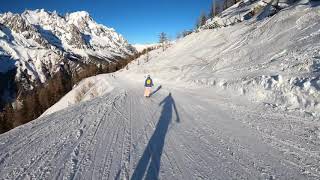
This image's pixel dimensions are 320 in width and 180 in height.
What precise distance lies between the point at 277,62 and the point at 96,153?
14589 millimetres

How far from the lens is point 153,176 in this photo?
6.45 metres

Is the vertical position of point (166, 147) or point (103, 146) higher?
point (103, 146)

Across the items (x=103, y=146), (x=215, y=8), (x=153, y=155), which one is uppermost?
(x=215, y=8)

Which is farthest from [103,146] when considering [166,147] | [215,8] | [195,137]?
[215,8]

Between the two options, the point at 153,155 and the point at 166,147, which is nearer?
the point at 153,155

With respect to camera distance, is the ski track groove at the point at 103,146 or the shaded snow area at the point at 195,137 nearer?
the ski track groove at the point at 103,146

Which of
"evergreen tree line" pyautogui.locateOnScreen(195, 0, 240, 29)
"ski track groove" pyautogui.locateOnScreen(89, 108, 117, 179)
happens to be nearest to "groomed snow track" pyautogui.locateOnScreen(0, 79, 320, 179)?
"ski track groove" pyautogui.locateOnScreen(89, 108, 117, 179)

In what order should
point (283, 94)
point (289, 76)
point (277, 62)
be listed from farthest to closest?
point (277, 62) < point (289, 76) < point (283, 94)

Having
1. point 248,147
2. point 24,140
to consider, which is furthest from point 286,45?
point 24,140

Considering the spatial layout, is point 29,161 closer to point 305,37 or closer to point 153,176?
point 153,176

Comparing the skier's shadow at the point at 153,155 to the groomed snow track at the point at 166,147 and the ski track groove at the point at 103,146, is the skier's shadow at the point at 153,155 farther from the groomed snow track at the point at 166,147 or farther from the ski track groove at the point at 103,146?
the ski track groove at the point at 103,146

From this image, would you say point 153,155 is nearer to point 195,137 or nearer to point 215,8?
point 195,137

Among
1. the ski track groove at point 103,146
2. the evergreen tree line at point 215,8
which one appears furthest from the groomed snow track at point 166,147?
the evergreen tree line at point 215,8

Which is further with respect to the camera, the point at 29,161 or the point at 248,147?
the point at 248,147
